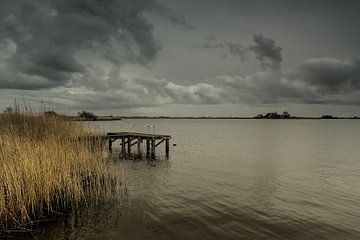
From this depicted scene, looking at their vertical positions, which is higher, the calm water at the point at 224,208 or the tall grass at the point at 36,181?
the tall grass at the point at 36,181

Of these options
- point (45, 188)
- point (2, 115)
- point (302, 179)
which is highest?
point (2, 115)

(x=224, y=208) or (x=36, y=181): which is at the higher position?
(x=36, y=181)

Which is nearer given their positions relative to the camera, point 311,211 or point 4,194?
point 4,194

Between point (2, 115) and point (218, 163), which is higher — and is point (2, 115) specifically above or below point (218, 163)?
above

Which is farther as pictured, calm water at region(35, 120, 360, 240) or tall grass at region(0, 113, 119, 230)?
calm water at region(35, 120, 360, 240)

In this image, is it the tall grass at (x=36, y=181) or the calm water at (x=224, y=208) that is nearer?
the tall grass at (x=36, y=181)

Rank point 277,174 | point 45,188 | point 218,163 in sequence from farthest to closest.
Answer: point 218,163
point 277,174
point 45,188

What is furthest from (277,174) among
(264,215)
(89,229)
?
(89,229)

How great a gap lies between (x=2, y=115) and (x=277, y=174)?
1569cm

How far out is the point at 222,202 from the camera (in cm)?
1266

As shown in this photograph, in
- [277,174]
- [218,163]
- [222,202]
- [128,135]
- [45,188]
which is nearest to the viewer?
[45,188]

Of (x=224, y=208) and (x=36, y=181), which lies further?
(x=224, y=208)

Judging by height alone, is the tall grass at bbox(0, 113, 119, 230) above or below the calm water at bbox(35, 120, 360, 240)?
above

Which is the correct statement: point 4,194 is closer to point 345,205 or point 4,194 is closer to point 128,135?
point 345,205
